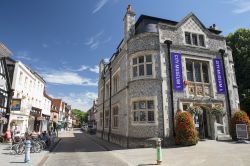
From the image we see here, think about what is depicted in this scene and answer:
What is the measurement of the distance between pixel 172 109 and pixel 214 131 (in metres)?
4.30

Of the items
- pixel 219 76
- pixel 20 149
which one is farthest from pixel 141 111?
pixel 20 149

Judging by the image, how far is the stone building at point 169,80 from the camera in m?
15.6

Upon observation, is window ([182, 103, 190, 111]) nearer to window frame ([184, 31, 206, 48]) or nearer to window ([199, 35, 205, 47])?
window frame ([184, 31, 206, 48])

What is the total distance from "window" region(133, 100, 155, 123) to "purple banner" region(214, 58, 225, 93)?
6.70 metres

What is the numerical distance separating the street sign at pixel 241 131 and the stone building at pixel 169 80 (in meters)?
1.49

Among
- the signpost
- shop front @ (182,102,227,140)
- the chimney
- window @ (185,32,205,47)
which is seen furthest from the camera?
window @ (185,32,205,47)

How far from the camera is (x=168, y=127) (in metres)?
15.3

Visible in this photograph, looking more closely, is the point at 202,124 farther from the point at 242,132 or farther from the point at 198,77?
the point at 198,77

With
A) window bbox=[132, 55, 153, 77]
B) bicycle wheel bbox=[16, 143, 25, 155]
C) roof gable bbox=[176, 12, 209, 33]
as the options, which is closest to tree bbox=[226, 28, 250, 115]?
roof gable bbox=[176, 12, 209, 33]

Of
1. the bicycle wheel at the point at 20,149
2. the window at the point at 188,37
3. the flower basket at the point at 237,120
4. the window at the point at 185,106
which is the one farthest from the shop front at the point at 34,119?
the flower basket at the point at 237,120

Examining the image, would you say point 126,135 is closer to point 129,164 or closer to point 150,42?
point 129,164

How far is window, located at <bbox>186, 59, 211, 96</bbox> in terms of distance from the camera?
17.0 meters

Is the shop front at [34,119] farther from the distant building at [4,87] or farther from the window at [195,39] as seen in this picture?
the window at [195,39]

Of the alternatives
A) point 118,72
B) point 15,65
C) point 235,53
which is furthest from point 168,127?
point 235,53
